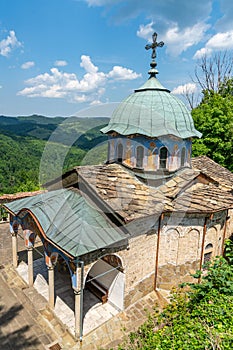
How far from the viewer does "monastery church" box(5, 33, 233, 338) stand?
323 inches

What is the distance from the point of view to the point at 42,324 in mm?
8539

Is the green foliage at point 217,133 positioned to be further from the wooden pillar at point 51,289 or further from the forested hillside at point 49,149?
the wooden pillar at point 51,289

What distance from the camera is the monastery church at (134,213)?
8.20 meters

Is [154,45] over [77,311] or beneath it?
over

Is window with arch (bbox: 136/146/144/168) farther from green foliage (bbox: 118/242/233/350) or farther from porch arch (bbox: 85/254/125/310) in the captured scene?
green foliage (bbox: 118/242/233/350)

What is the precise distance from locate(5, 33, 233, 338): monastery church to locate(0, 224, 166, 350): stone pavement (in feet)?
1.55

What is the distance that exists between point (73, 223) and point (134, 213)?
2.30 meters

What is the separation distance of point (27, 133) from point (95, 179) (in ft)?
300

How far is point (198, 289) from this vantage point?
6.55 m

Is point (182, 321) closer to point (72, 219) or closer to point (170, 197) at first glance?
point (72, 219)

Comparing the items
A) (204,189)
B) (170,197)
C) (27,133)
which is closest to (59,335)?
(170,197)

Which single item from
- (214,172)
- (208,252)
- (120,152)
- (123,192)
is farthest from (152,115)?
(208,252)

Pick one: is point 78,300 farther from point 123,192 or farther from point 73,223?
point 123,192

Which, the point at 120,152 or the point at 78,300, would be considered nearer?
the point at 78,300
